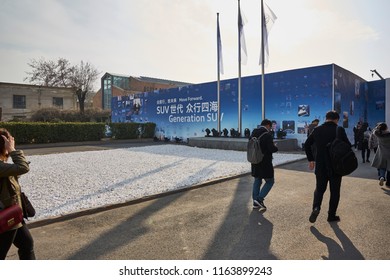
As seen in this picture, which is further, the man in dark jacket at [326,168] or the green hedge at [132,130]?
the green hedge at [132,130]

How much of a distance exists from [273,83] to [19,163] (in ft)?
52.5

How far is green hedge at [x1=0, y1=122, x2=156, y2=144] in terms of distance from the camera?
18391mm

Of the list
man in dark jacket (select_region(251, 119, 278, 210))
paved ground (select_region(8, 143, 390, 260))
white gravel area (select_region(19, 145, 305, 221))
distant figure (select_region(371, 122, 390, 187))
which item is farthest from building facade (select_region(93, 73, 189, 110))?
man in dark jacket (select_region(251, 119, 278, 210))

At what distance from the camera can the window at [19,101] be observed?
35903 mm

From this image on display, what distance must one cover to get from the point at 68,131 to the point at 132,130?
5.03m

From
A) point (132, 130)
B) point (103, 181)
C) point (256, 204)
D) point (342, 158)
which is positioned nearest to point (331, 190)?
point (342, 158)

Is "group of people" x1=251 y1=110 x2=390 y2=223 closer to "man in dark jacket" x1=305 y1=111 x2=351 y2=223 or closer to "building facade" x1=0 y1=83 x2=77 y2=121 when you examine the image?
"man in dark jacket" x1=305 y1=111 x2=351 y2=223

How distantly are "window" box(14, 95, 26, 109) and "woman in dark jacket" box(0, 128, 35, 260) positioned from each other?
3909 centimetres

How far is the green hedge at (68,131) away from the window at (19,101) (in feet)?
66.9

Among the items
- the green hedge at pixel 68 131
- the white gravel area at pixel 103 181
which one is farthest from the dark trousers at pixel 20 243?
the green hedge at pixel 68 131

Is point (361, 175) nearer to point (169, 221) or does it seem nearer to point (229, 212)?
point (229, 212)

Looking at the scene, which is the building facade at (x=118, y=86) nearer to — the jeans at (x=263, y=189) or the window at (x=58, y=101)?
the window at (x=58, y=101)

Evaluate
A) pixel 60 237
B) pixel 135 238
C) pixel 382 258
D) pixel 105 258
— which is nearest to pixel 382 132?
pixel 382 258

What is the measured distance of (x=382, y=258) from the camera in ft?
10.5
